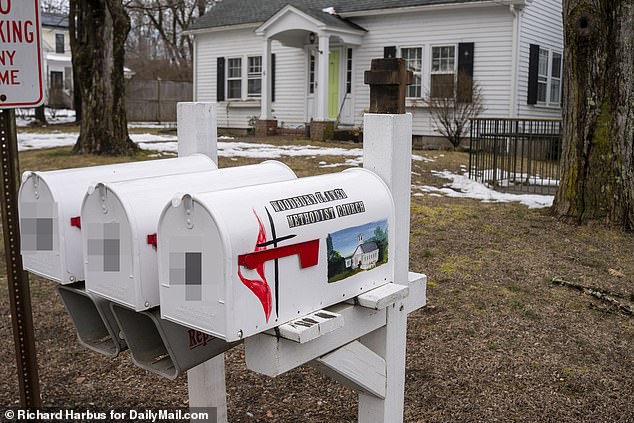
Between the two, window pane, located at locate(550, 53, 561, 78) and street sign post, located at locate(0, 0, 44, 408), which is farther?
window pane, located at locate(550, 53, 561, 78)

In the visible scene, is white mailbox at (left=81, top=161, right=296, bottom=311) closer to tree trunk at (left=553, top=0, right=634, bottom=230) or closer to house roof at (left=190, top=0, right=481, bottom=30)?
tree trunk at (left=553, top=0, right=634, bottom=230)

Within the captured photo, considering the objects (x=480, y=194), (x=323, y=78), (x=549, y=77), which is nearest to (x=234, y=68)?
(x=323, y=78)

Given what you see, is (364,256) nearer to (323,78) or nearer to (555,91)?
(323,78)

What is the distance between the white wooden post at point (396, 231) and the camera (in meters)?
2.24

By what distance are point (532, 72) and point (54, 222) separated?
56.8 feet

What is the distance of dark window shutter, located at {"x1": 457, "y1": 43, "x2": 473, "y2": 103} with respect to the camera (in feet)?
55.9

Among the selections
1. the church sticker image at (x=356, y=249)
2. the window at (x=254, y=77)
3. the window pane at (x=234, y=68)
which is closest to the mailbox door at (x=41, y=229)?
the church sticker image at (x=356, y=249)

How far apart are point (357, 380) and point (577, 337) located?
239 centimetres

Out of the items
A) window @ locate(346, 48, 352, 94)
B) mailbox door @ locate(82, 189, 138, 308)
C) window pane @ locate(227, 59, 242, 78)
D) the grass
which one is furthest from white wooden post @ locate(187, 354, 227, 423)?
window pane @ locate(227, 59, 242, 78)

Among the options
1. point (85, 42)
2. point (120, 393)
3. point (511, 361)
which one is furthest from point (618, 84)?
point (85, 42)

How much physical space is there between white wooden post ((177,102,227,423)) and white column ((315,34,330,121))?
1637 cm

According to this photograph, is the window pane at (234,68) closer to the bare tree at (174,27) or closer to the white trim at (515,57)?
the white trim at (515,57)

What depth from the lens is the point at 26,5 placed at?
235 cm

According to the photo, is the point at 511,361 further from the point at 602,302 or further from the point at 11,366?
the point at 11,366
